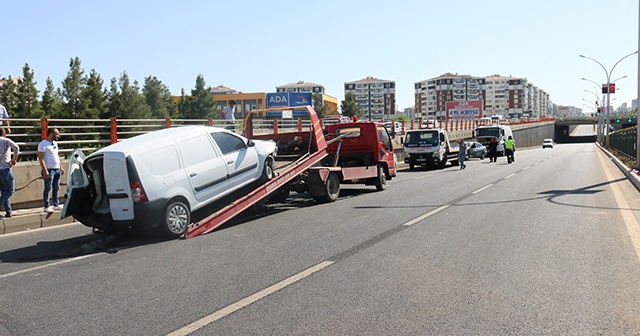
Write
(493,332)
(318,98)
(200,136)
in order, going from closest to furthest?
(493,332) < (200,136) < (318,98)

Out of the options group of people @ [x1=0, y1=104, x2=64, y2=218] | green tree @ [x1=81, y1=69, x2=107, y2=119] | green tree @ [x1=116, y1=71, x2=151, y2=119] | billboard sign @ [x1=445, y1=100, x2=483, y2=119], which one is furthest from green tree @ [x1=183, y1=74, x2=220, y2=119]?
group of people @ [x1=0, y1=104, x2=64, y2=218]

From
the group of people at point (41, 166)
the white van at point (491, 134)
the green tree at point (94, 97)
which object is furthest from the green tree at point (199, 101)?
the group of people at point (41, 166)

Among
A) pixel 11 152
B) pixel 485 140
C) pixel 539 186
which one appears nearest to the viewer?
pixel 11 152

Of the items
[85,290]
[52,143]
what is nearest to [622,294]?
[85,290]

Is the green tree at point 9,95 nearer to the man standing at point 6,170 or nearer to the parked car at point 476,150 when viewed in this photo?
the parked car at point 476,150

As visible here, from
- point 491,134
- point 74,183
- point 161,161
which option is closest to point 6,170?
point 74,183

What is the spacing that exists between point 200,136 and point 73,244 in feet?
8.79

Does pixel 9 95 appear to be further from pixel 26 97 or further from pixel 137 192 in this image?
pixel 137 192

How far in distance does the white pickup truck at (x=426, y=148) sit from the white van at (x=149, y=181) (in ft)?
66.5

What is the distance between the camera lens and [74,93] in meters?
Result: 64.9

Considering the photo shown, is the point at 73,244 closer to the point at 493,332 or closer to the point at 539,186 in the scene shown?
the point at 493,332

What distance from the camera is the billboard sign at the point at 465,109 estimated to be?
262ft

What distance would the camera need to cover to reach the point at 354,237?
843cm

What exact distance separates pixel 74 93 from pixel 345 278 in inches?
2625
